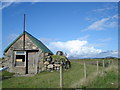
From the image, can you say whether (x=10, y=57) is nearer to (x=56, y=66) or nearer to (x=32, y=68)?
(x=32, y=68)

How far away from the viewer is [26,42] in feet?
80.2

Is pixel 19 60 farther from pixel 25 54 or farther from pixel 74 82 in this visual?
pixel 74 82

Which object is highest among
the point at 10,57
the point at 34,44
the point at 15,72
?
the point at 34,44

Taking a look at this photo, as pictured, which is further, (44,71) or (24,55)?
(24,55)

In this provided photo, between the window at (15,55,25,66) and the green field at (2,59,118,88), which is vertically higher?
the window at (15,55,25,66)

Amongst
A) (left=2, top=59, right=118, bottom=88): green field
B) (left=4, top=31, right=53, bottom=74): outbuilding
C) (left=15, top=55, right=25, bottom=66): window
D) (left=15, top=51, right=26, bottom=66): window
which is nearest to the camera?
(left=2, top=59, right=118, bottom=88): green field

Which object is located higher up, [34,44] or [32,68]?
[34,44]

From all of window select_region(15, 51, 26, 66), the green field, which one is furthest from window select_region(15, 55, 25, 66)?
the green field

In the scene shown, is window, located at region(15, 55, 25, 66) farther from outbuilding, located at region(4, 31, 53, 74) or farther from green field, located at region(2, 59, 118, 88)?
green field, located at region(2, 59, 118, 88)

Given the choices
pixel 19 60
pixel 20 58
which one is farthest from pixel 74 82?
pixel 20 58

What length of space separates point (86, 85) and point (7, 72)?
15.5 m

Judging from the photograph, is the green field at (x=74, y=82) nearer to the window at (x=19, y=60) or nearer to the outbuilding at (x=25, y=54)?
the outbuilding at (x=25, y=54)

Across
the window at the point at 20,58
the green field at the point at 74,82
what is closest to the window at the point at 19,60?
the window at the point at 20,58

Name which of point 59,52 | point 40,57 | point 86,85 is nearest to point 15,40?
point 40,57
